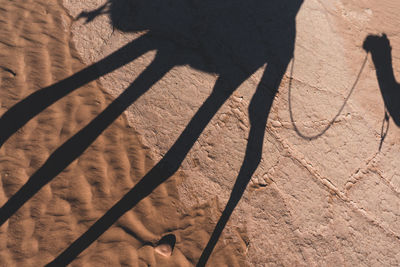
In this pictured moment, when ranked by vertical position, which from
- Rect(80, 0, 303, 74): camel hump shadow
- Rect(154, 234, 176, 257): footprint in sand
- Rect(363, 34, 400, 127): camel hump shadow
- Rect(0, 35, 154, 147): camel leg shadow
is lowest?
Rect(154, 234, 176, 257): footprint in sand

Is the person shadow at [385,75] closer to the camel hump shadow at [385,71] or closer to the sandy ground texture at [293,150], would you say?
the camel hump shadow at [385,71]

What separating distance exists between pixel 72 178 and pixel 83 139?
42 centimetres

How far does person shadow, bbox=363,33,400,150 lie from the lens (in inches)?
153

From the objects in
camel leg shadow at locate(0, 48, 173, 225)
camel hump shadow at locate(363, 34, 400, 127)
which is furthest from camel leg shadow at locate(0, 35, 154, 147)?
camel hump shadow at locate(363, 34, 400, 127)

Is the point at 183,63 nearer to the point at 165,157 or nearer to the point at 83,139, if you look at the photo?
the point at 165,157

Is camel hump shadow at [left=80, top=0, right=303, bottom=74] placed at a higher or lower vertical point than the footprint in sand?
higher

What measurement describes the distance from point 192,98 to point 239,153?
0.91 m

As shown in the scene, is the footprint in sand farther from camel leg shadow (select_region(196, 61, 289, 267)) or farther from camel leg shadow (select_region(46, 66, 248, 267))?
camel leg shadow (select_region(46, 66, 248, 267))

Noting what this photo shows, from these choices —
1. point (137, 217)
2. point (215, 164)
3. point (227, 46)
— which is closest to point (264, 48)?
point (227, 46)

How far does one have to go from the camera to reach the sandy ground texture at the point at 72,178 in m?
2.10

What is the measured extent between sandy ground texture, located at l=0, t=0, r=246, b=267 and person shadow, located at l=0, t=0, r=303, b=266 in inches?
1.3

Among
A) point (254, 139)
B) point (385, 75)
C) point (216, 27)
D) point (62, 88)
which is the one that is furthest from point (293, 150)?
point (62, 88)

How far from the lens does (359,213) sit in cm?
288

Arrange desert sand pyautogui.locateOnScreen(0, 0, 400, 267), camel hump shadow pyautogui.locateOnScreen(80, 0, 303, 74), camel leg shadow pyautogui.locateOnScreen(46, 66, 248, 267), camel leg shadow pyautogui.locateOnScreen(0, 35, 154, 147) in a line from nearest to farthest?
camel leg shadow pyautogui.locateOnScreen(46, 66, 248, 267)
desert sand pyautogui.locateOnScreen(0, 0, 400, 267)
camel leg shadow pyautogui.locateOnScreen(0, 35, 154, 147)
camel hump shadow pyautogui.locateOnScreen(80, 0, 303, 74)
